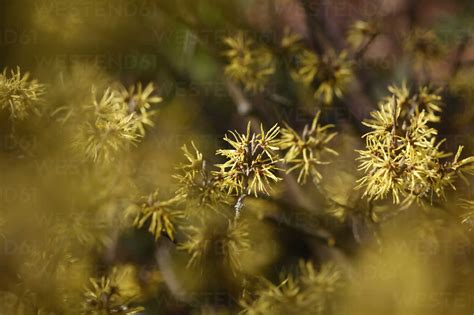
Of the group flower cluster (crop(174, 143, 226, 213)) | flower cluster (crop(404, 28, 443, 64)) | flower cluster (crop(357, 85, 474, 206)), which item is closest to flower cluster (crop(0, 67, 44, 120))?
flower cluster (crop(174, 143, 226, 213))

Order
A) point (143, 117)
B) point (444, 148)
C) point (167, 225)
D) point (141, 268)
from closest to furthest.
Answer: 1. point (167, 225)
2. point (143, 117)
3. point (141, 268)
4. point (444, 148)

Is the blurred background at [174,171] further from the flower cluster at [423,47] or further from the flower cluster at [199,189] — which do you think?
the flower cluster at [199,189]

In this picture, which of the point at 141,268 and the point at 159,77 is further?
the point at 159,77

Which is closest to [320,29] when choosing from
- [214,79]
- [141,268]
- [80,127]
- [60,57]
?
[214,79]

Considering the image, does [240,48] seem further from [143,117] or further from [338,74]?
[143,117]

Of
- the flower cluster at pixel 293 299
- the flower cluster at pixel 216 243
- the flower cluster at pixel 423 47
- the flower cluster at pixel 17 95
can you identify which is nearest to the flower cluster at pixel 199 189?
the flower cluster at pixel 216 243

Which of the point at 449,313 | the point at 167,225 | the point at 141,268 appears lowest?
the point at 141,268
